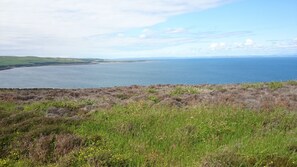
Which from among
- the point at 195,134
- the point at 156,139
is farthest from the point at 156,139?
the point at 195,134

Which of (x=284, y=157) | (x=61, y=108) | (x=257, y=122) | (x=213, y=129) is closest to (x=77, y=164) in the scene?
(x=213, y=129)

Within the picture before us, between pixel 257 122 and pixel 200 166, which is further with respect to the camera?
pixel 257 122

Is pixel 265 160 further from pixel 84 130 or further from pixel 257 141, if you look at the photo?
pixel 84 130

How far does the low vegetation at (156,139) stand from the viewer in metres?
8.29

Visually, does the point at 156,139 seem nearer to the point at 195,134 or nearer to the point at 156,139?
the point at 156,139

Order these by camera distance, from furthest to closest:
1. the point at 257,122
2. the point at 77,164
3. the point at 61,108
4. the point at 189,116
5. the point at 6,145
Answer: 1. the point at 61,108
2. the point at 189,116
3. the point at 257,122
4. the point at 6,145
5. the point at 77,164

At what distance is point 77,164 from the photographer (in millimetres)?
8461

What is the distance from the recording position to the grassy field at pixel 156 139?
8297 mm

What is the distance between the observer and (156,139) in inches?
404

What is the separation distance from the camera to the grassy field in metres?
8.30

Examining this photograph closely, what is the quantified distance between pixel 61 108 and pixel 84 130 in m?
6.05

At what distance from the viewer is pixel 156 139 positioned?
1026 centimetres

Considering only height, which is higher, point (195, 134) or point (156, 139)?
point (195, 134)

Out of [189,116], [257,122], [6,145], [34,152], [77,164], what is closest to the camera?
[77,164]
